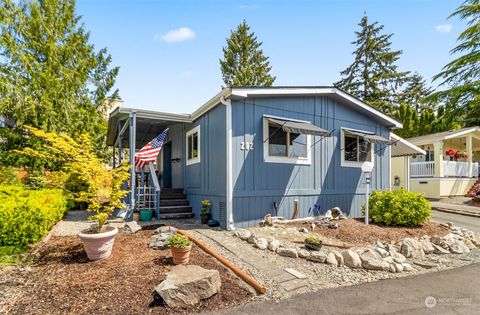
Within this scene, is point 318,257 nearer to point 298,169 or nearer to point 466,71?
point 298,169

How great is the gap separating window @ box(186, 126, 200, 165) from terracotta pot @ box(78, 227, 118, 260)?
448 cm

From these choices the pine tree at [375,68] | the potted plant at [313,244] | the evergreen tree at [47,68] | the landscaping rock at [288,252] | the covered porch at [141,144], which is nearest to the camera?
the landscaping rock at [288,252]

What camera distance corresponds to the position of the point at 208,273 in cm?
335

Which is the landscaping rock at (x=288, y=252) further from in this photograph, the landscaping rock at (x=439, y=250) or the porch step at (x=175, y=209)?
the porch step at (x=175, y=209)

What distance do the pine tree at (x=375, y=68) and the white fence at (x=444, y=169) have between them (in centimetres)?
1284

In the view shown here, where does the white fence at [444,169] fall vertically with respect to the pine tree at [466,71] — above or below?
below

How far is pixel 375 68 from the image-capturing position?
27.4 m

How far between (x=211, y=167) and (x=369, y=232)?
4.46m

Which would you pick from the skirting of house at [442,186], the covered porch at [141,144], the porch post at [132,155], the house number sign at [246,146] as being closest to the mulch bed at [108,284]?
the covered porch at [141,144]

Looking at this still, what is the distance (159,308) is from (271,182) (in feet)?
16.0

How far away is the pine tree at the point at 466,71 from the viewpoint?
1755 cm

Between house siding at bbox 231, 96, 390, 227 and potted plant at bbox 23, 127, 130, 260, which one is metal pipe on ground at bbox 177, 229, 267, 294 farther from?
house siding at bbox 231, 96, 390, 227

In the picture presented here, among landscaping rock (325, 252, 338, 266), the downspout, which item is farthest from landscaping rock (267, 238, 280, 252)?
the downspout

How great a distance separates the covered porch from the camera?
313 inches
